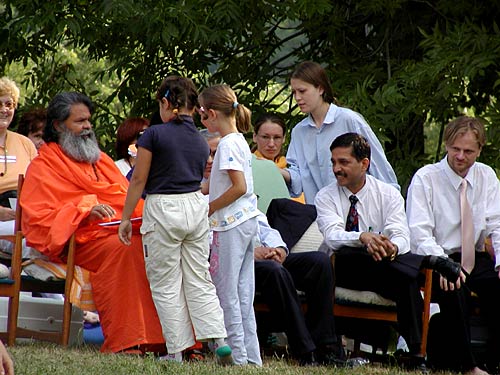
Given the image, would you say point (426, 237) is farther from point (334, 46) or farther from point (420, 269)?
point (334, 46)

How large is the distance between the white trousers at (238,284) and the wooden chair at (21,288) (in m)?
1.08

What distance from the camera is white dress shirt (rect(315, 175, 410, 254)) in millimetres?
8562

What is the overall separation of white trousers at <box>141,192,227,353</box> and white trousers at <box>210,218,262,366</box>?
9 cm

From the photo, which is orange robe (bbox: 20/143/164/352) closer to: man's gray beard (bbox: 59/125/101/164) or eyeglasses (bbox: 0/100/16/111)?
man's gray beard (bbox: 59/125/101/164)

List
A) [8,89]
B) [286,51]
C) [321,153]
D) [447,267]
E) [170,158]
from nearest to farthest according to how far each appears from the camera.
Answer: [170,158] < [447,267] < [321,153] < [8,89] < [286,51]

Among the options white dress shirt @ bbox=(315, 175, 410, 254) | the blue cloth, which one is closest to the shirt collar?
white dress shirt @ bbox=(315, 175, 410, 254)

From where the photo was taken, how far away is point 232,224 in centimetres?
805

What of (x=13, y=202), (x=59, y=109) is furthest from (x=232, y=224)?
(x=13, y=202)

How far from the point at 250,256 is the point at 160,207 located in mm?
682

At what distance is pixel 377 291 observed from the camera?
28.0 feet

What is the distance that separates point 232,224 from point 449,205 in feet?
5.51

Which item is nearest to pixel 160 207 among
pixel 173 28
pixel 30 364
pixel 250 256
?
pixel 250 256

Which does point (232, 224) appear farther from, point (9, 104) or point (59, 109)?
point (9, 104)

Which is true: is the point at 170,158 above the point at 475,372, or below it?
above
